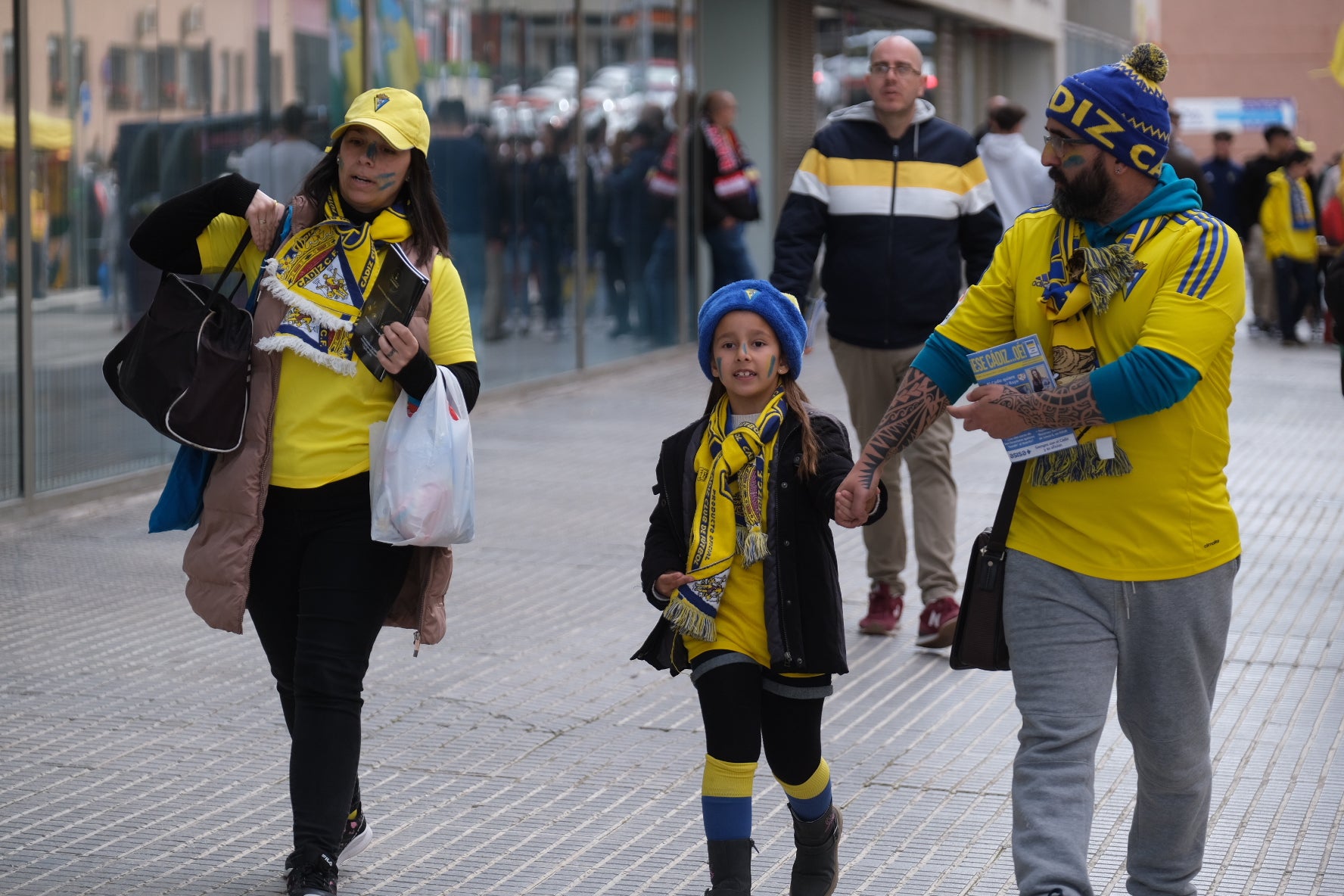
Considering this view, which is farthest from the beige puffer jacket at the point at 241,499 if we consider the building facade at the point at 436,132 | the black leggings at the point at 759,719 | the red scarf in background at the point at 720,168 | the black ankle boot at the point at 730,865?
the red scarf in background at the point at 720,168

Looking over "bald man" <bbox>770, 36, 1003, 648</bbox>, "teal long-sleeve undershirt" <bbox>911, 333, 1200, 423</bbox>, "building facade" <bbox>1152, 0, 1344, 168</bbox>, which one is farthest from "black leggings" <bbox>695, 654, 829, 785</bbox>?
"building facade" <bbox>1152, 0, 1344, 168</bbox>

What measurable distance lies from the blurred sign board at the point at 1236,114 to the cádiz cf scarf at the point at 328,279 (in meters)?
45.7

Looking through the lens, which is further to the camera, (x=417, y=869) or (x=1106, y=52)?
(x=1106, y=52)

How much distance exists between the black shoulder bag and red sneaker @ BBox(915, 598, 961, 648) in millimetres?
2971

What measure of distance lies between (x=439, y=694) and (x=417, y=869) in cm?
163

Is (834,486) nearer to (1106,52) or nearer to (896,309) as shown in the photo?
(896,309)

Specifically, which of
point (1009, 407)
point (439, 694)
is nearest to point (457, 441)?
point (1009, 407)

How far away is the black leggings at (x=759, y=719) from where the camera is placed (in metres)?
3.80

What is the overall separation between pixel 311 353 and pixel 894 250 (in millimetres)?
3183

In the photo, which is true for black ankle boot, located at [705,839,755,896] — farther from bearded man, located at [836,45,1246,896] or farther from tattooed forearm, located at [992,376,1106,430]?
tattooed forearm, located at [992,376,1106,430]

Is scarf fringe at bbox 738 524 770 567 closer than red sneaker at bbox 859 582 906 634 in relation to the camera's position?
Yes

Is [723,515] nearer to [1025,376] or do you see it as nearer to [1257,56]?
[1025,376]

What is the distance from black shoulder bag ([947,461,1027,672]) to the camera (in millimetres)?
3619

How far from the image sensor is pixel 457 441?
162 inches
